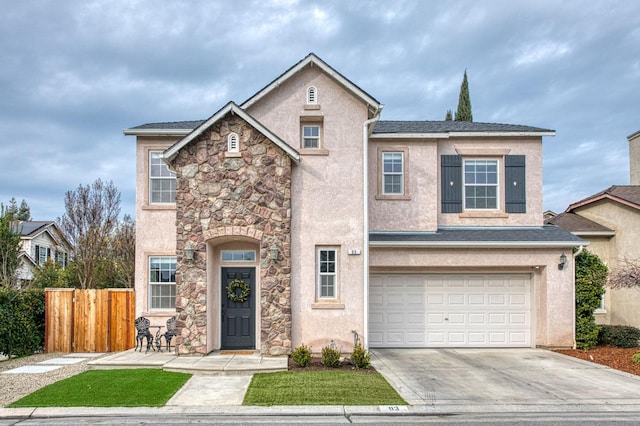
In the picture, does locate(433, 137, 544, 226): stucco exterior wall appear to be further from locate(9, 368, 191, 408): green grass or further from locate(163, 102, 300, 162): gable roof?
locate(9, 368, 191, 408): green grass

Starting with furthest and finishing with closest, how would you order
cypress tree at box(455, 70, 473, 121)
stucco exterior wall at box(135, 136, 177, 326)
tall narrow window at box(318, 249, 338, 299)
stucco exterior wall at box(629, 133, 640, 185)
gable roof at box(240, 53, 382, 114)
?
cypress tree at box(455, 70, 473, 121)
stucco exterior wall at box(629, 133, 640, 185)
stucco exterior wall at box(135, 136, 177, 326)
gable roof at box(240, 53, 382, 114)
tall narrow window at box(318, 249, 338, 299)

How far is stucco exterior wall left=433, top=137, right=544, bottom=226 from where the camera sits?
15.0 m

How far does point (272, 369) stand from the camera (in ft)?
34.7

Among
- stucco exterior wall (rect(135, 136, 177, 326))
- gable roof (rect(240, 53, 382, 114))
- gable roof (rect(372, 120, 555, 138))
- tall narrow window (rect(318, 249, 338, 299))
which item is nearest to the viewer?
tall narrow window (rect(318, 249, 338, 299))

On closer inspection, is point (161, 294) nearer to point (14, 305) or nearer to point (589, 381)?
point (14, 305)

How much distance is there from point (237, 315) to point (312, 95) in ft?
20.6

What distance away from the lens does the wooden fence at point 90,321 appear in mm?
13914

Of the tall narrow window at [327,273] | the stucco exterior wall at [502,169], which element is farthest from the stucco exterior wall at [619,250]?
the tall narrow window at [327,273]

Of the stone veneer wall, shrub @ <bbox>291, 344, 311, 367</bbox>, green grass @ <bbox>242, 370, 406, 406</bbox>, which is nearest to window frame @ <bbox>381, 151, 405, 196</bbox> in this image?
the stone veneer wall

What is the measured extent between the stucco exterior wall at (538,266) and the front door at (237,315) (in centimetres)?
379

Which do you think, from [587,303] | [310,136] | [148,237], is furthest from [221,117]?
[587,303]

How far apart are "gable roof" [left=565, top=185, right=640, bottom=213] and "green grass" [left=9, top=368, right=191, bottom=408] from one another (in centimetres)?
1495

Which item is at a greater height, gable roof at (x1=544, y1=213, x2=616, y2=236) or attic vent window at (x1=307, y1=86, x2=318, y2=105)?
attic vent window at (x1=307, y1=86, x2=318, y2=105)

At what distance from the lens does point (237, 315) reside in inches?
495
